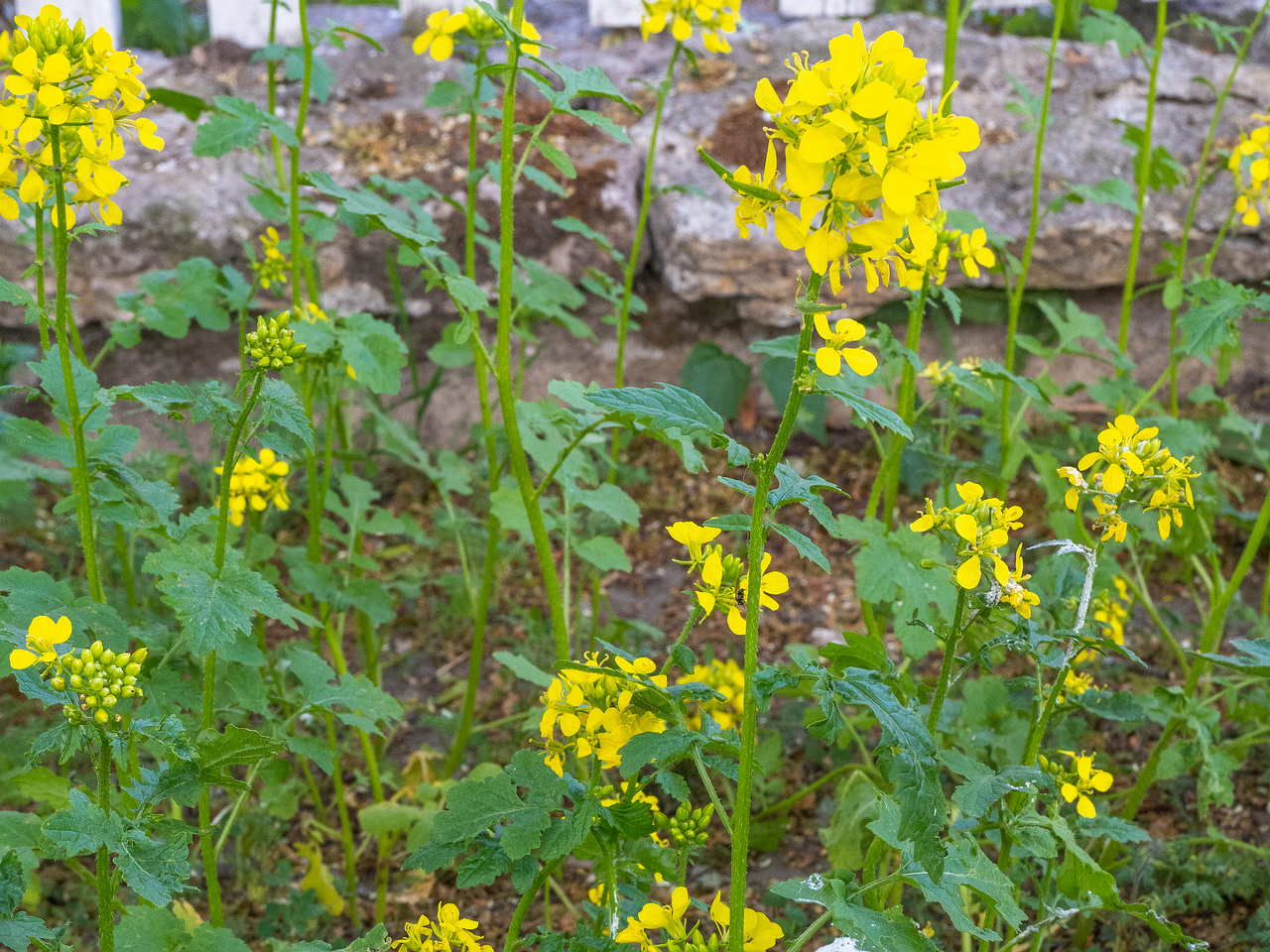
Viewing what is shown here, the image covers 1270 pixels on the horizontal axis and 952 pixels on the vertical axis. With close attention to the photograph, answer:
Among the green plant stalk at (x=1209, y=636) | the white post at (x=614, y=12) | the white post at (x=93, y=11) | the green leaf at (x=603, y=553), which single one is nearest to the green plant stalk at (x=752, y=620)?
the green leaf at (x=603, y=553)

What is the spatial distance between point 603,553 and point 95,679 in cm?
112

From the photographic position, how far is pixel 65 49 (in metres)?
1.32

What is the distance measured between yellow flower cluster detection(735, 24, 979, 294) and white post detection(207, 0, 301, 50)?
358cm

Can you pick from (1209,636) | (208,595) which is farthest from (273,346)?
(1209,636)

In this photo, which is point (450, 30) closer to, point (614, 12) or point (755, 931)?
point (755, 931)

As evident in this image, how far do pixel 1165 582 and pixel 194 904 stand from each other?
2929 mm

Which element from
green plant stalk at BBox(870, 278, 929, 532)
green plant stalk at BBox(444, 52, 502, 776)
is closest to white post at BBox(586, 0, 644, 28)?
green plant stalk at BBox(444, 52, 502, 776)

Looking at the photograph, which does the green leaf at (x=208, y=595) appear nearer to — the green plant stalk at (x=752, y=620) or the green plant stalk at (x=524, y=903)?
the green plant stalk at (x=524, y=903)

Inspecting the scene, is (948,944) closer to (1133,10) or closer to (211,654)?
(211,654)

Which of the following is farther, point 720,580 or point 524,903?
point 524,903

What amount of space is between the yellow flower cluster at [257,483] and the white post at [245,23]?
102 inches

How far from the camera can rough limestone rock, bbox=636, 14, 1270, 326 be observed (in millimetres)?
3506

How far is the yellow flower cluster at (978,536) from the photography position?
4.15 ft

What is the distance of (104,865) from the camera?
1.22m
